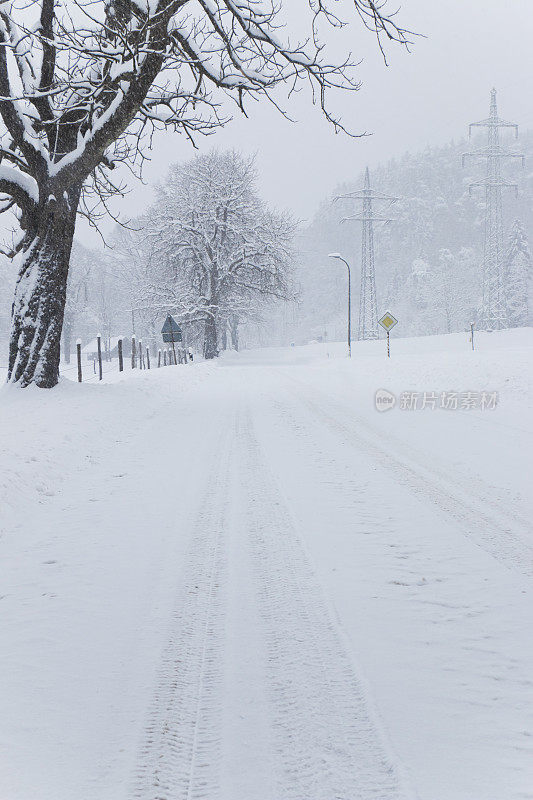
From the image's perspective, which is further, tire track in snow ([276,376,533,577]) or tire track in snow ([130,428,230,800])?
tire track in snow ([276,376,533,577])

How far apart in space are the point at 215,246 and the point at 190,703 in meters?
34.0

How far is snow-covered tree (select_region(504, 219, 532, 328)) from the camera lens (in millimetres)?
74062

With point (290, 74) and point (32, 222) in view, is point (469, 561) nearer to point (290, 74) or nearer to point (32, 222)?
point (290, 74)

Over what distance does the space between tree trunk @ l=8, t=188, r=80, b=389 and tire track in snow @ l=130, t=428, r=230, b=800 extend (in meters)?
8.32

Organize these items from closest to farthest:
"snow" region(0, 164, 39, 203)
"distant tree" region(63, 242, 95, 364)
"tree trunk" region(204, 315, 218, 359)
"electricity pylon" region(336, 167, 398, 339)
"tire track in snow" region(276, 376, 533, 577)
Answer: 1. "tire track in snow" region(276, 376, 533, 577)
2. "snow" region(0, 164, 39, 203)
3. "tree trunk" region(204, 315, 218, 359)
4. "electricity pylon" region(336, 167, 398, 339)
5. "distant tree" region(63, 242, 95, 364)

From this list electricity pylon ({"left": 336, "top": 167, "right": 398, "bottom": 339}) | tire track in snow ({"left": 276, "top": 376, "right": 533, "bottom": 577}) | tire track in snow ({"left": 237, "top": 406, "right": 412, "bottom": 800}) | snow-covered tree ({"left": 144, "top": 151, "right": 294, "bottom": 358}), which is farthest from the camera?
electricity pylon ({"left": 336, "top": 167, "right": 398, "bottom": 339})

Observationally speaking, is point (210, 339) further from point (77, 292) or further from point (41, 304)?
point (77, 292)

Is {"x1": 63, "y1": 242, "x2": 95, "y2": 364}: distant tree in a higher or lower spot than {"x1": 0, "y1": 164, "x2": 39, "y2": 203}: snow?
higher

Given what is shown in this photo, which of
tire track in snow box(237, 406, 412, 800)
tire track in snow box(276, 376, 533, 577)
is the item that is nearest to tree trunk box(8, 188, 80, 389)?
tire track in snow box(276, 376, 533, 577)

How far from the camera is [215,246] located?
34.5m

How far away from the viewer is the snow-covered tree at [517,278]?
7406cm

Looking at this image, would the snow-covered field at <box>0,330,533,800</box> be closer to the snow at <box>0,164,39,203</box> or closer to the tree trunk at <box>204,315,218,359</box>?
the snow at <box>0,164,39,203</box>

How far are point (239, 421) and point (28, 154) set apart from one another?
6.57 meters

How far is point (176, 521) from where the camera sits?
4469mm
